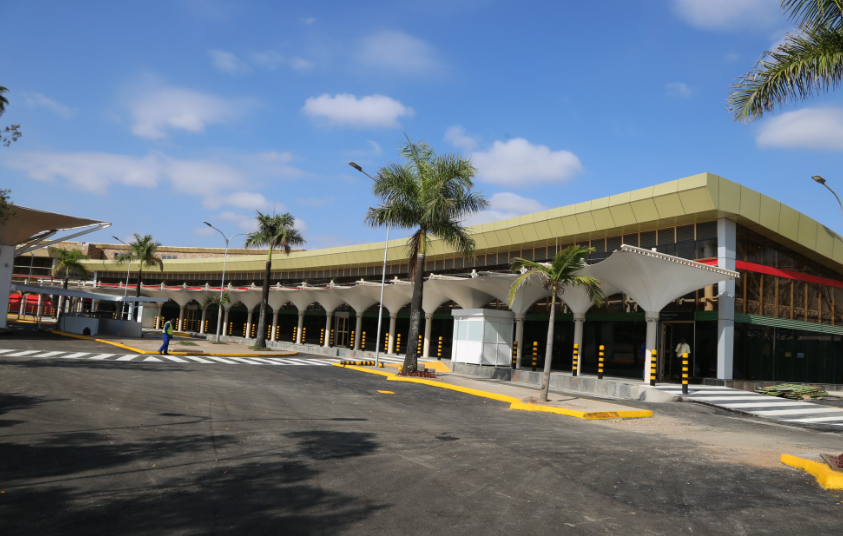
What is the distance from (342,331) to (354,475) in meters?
45.9

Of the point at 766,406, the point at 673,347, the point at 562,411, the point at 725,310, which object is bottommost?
the point at 562,411

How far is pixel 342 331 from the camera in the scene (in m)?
52.1

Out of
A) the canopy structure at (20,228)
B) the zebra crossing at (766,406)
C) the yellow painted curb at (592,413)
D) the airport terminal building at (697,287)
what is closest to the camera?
the yellow painted curb at (592,413)

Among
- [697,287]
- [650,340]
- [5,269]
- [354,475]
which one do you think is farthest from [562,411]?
[5,269]

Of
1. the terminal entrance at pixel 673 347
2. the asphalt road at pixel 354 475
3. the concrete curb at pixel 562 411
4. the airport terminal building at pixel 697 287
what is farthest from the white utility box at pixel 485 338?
the asphalt road at pixel 354 475

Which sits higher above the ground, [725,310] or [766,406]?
[725,310]

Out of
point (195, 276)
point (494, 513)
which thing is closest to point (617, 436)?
point (494, 513)

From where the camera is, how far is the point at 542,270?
16.7 meters

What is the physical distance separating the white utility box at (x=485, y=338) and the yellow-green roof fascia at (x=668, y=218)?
6269 mm

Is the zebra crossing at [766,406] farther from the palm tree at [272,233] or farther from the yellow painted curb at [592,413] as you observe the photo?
the palm tree at [272,233]

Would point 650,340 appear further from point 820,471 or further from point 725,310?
point 820,471

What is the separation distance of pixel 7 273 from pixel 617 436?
41448mm

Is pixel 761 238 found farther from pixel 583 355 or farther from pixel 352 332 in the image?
pixel 352 332

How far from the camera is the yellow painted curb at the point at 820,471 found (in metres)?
7.21
